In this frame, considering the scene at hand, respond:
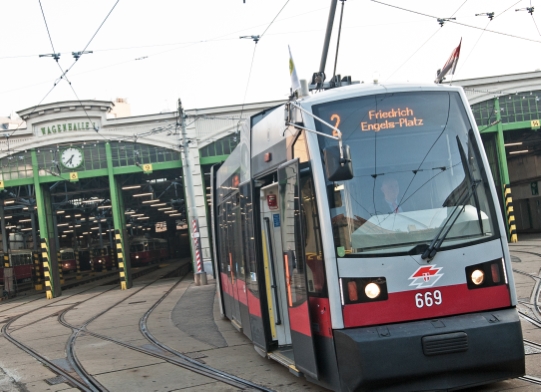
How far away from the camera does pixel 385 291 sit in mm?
6469

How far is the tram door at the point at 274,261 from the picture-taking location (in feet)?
27.7

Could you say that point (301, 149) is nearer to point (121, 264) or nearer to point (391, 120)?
point (391, 120)

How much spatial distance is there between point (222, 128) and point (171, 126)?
2.32 m

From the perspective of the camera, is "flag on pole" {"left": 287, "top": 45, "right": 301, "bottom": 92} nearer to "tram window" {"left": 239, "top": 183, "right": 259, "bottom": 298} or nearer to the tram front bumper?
"tram window" {"left": 239, "top": 183, "right": 259, "bottom": 298}

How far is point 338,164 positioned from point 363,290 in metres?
1.17

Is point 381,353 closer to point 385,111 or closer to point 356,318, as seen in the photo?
point 356,318

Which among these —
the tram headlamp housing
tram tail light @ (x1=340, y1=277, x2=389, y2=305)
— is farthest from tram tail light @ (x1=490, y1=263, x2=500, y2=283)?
tram tail light @ (x1=340, y1=277, x2=389, y2=305)

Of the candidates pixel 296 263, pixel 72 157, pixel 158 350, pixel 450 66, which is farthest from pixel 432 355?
pixel 72 157

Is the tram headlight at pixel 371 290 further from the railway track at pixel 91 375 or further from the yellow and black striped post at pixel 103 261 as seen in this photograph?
the yellow and black striped post at pixel 103 261

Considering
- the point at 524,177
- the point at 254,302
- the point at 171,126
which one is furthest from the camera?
the point at 524,177

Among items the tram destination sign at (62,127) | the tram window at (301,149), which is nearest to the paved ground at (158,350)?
the tram window at (301,149)

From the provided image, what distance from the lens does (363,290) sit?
6.49m

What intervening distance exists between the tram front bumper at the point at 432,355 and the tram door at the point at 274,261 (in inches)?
85.9

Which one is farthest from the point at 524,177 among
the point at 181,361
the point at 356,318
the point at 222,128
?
the point at 356,318
